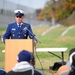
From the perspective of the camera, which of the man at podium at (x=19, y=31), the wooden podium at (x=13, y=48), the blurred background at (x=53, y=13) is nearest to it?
the wooden podium at (x=13, y=48)

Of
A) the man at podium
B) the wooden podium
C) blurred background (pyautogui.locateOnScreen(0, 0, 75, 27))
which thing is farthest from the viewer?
blurred background (pyautogui.locateOnScreen(0, 0, 75, 27))

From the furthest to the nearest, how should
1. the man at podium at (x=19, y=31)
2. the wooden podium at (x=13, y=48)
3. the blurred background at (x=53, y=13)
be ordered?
the blurred background at (x=53, y=13) → the man at podium at (x=19, y=31) → the wooden podium at (x=13, y=48)

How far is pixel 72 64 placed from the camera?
4898mm

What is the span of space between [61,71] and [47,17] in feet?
235

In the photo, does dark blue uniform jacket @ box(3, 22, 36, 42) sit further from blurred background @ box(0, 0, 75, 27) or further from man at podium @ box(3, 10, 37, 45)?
blurred background @ box(0, 0, 75, 27)

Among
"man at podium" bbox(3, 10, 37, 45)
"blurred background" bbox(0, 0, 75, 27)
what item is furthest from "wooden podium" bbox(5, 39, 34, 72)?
"blurred background" bbox(0, 0, 75, 27)

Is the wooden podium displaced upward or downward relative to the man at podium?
downward

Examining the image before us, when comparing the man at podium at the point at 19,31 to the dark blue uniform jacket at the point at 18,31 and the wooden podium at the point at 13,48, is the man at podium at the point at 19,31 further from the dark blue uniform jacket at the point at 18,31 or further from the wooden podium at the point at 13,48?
the wooden podium at the point at 13,48

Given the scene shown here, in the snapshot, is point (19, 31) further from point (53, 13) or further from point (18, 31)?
point (53, 13)

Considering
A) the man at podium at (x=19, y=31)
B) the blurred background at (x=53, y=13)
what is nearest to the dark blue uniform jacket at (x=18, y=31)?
the man at podium at (x=19, y=31)

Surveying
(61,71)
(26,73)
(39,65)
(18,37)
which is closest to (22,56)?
(26,73)

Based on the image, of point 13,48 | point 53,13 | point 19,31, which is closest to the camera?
point 13,48

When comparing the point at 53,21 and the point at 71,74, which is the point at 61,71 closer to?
the point at 71,74

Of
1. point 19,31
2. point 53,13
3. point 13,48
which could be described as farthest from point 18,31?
point 53,13
